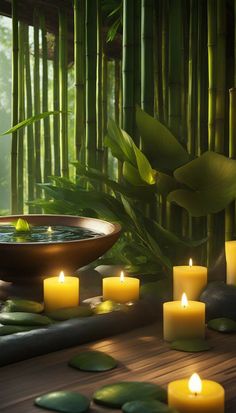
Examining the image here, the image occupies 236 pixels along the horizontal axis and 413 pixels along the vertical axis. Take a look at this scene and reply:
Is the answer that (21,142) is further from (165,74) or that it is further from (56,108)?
(165,74)

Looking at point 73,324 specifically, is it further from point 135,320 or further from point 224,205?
point 224,205

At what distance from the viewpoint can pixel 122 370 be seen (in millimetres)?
1030

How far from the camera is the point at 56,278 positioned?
4.49ft

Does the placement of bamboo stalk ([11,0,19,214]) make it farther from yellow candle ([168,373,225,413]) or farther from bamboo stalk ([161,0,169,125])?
yellow candle ([168,373,225,413])

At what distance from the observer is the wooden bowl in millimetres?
1316

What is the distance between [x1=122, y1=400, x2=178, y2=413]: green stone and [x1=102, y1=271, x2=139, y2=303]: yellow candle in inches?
20.8

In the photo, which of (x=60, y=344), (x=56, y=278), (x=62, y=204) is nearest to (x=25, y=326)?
(x=60, y=344)

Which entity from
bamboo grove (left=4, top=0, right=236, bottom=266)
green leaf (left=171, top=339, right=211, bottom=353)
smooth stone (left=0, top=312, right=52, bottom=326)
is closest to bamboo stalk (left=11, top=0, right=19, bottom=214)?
bamboo grove (left=4, top=0, right=236, bottom=266)

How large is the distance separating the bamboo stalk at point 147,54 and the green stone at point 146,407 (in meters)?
1.11

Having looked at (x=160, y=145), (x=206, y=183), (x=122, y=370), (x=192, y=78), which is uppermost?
(x=192, y=78)

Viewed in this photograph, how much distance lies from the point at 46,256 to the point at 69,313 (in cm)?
14

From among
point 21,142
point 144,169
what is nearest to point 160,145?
point 144,169

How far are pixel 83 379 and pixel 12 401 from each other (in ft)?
0.43

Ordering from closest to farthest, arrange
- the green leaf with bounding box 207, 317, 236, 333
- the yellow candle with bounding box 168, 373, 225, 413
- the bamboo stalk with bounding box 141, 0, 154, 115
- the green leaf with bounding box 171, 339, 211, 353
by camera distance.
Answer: the yellow candle with bounding box 168, 373, 225, 413, the green leaf with bounding box 171, 339, 211, 353, the green leaf with bounding box 207, 317, 236, 333, the bamboo stalk with bounding box 141, 0, 154, 115
